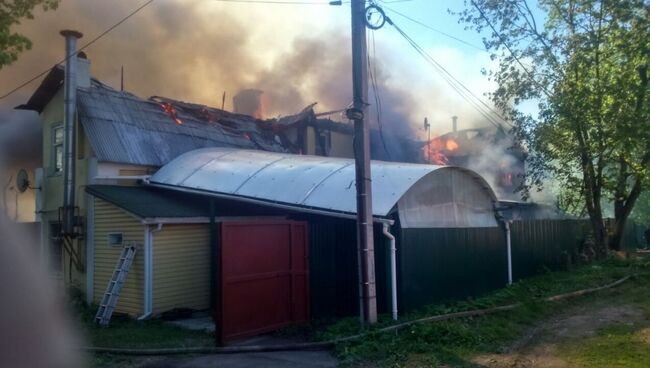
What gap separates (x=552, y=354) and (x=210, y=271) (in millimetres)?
7568

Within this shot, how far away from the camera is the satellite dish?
1441 cm

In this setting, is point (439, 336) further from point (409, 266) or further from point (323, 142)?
point (323, 142)

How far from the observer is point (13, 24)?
26.2 feet

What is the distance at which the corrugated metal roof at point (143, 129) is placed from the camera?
13.1 m

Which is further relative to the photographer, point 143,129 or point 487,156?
point 487,156

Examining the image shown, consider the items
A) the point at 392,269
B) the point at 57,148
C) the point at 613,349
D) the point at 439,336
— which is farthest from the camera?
the point at 57,148

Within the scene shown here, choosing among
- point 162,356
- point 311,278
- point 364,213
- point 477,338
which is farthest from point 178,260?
point 477,338

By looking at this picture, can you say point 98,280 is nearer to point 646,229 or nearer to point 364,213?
point 364,213

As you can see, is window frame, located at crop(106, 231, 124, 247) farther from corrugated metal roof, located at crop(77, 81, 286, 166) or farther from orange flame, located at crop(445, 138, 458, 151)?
orange flame, located at crop(445, 138, 458, 151)

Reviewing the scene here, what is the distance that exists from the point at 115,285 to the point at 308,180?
4.37m

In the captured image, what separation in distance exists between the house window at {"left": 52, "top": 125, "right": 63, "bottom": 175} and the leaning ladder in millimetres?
4202

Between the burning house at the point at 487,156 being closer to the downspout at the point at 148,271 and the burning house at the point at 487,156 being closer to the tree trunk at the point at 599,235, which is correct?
the tree trunk at the point at 599,235

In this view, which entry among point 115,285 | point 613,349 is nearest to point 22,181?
point 115,285

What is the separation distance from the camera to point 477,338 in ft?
24.5
